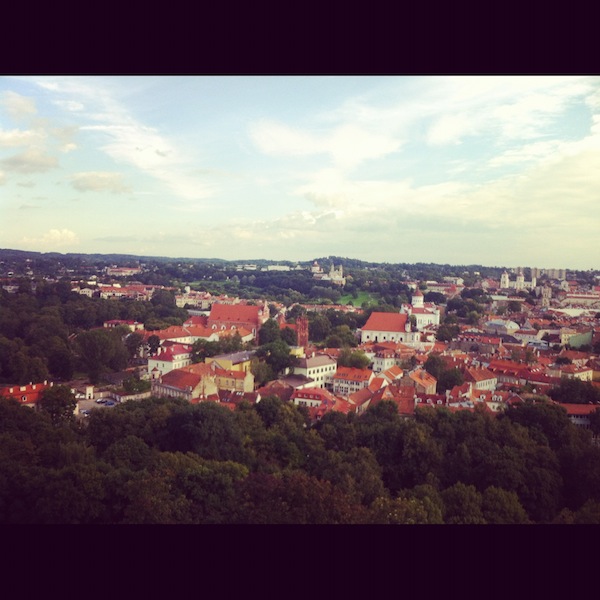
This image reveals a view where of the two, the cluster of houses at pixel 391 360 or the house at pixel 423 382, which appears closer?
the cluster of houses at pixel 391 360

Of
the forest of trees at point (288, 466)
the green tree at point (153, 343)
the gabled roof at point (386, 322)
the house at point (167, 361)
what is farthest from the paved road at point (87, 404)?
the gabled roof at point (386, 322)

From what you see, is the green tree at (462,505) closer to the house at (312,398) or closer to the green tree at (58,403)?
the house at (312,398)

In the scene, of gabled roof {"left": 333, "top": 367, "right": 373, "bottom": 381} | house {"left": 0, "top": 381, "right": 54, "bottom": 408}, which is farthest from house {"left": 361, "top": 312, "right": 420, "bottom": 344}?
house {"left": 0, "top": 381, "right": 54, "bottom": 408}

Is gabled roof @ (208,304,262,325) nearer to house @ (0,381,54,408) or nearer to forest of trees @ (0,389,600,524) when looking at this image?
house @ (0,381,54,408)

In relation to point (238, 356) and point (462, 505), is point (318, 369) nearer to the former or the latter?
point (238, 356)

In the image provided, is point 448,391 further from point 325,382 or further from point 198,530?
point 198,530

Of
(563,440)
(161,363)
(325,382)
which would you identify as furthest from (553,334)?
(161,363)

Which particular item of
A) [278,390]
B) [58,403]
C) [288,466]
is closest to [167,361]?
[278,390]

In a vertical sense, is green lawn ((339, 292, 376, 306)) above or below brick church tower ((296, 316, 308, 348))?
above
